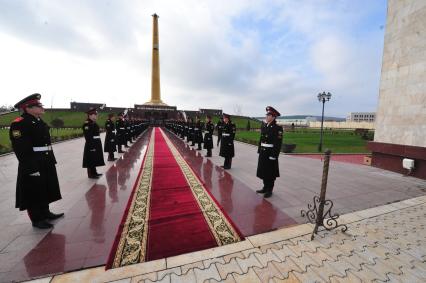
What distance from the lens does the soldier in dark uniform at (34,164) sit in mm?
3281

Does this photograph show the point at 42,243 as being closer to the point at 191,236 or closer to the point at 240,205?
the point at 191,236

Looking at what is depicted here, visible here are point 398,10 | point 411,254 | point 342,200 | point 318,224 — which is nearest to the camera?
point 411,254

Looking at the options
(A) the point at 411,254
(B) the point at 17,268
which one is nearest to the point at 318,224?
(A) the point at 411,254

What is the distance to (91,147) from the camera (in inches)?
249

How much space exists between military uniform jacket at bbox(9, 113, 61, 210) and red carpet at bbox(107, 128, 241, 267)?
4.43ft

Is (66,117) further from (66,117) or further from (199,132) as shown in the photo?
(199,132)

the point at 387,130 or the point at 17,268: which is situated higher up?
the point at 387,130

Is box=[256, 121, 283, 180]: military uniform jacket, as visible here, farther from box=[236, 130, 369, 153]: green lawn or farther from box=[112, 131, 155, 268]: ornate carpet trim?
box=[236, 130, 369, 153]: green lawn

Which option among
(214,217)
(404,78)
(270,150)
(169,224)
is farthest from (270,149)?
(404,78)

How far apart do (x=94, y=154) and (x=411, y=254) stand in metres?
7.12

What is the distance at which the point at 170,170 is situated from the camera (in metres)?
7.54

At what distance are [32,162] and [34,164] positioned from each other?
0.04 metres

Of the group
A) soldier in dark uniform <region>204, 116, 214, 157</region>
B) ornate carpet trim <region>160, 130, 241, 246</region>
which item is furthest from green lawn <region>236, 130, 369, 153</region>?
ornate carpet trim <region>160, 130, 241, 246</region>

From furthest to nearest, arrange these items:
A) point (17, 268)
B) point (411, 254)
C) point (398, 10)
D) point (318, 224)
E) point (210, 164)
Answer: point (210, 164), point (398, 10), point (318, 224), point (411, 254), point (17, 268)
